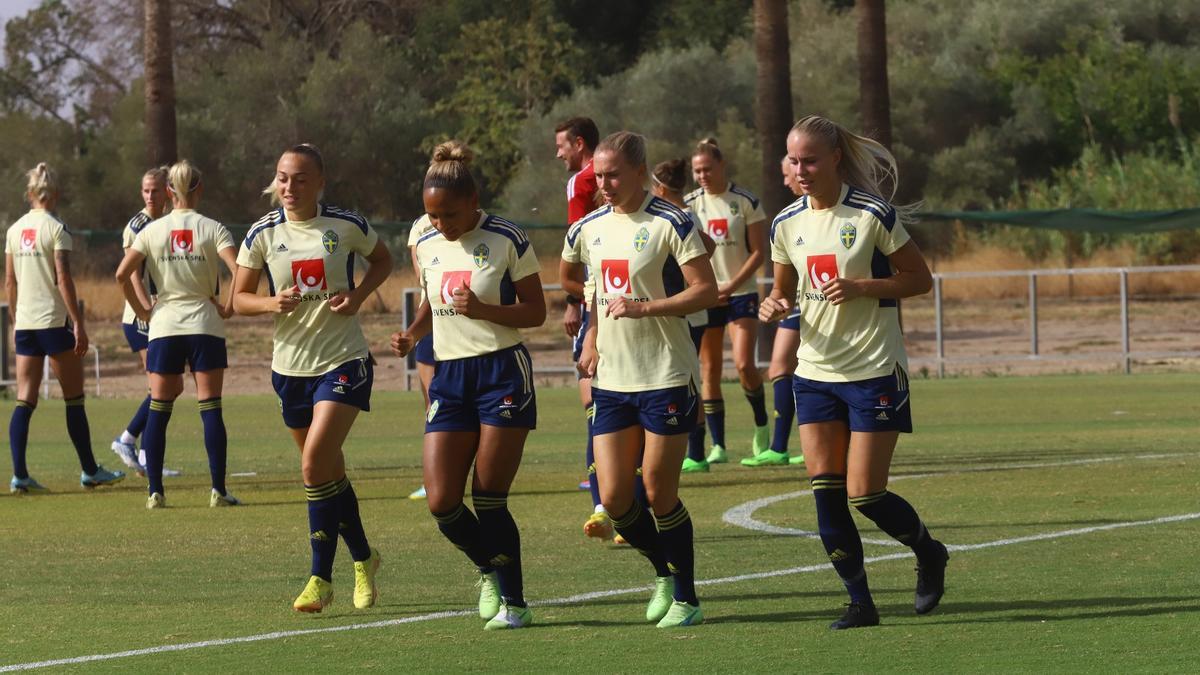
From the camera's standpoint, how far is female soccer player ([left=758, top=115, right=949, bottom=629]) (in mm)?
7672

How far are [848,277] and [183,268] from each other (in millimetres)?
5996

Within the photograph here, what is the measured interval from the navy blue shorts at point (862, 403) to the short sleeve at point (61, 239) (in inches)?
282

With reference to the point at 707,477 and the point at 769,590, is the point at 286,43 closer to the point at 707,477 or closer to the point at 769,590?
the point at 707,477

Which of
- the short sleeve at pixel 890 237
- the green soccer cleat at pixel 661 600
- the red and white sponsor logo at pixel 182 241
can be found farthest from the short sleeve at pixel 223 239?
the short sleeve at pixel 890 237

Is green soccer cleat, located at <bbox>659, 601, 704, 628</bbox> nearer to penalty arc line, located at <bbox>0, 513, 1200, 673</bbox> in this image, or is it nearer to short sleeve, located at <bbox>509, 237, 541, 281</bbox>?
penalty arc line, located at <bbox>0, 513, 1200, 673</bbox>

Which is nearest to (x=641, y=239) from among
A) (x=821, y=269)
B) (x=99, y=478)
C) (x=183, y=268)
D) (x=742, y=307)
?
(x=821, y=269)

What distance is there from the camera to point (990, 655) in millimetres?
7047

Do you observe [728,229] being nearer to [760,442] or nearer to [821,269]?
[760,442]

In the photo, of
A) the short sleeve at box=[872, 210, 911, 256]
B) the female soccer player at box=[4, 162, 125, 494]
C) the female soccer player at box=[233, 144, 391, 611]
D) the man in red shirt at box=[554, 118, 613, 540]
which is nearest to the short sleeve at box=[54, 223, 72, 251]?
the female soccer player at box=[4, 162, 125, 494]

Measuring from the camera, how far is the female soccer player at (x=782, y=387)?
45.5 ft

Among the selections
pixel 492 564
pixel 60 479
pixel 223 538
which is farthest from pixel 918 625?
pixel 60 479

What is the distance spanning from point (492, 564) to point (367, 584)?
0.83 metres

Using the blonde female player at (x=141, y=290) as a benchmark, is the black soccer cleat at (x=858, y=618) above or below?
below

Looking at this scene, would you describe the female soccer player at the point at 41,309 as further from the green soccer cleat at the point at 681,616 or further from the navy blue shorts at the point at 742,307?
the green soccer cleat at the point at 681,616
